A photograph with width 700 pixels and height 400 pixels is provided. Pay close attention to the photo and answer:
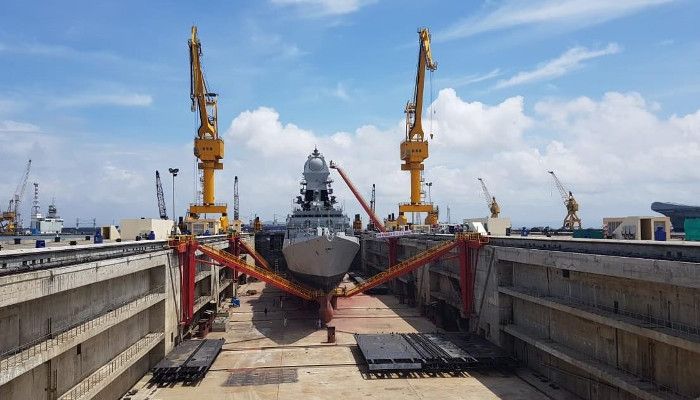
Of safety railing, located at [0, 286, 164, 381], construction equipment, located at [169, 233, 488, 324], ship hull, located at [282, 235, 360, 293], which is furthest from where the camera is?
ship hull, located at [282, 235, 360, 293]

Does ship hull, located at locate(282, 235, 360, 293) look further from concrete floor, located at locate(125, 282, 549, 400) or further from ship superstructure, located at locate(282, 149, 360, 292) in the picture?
concrete floor, located at locate(125, 282, 549, 400)

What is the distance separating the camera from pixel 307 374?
102 feet

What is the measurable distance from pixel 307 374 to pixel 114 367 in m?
11.5

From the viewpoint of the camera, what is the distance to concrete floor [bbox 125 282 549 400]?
2750 cm

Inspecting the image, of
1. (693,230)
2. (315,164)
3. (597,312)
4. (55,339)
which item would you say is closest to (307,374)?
(55,339)

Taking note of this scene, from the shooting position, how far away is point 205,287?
4888 cm

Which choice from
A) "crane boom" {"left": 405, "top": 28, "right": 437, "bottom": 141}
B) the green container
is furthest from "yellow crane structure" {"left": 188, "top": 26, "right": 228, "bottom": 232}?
the green container

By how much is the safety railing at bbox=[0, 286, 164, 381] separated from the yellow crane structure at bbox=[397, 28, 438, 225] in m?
49.5

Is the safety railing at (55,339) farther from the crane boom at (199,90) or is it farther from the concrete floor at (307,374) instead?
the crane boom at (199,90)

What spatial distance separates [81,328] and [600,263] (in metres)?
24.9

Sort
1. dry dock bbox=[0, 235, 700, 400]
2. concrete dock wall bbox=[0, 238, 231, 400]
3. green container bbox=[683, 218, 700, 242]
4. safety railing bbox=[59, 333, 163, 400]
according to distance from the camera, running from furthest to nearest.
A: green container bbox=[683, 218, 700, 242] < safety railing bbox=[59, 333, 163, 400] < dry dock bbox=[0, 235, 700, 400] < concrete dock wall bbox=[0, 238, 231, 400]

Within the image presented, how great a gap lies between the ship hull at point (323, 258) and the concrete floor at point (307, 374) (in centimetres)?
415

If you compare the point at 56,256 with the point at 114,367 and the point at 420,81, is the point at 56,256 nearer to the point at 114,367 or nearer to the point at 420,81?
the point at 114,367

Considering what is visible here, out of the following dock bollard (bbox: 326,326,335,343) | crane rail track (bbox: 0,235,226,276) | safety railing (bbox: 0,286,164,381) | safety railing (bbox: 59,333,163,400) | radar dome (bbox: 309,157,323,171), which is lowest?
dock bollard (bbox: 326,326,335,343)
